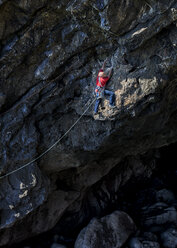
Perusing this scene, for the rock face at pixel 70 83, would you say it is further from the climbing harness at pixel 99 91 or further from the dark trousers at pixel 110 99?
the climbing harness at pixel 99 91

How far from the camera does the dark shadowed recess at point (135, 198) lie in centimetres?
943

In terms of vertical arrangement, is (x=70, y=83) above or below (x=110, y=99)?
above

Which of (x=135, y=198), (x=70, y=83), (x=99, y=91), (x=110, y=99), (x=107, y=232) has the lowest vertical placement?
(x=135, y=198)

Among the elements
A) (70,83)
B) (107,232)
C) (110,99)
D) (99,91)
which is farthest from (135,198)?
(70,83)

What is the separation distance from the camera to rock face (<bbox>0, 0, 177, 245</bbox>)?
6.12 m

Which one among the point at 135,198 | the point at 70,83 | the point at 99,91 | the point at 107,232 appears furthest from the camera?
the point at 135,198

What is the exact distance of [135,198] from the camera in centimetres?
1141

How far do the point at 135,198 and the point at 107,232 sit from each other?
3.22m

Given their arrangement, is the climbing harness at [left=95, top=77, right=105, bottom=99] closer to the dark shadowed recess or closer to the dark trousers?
the dark trousers

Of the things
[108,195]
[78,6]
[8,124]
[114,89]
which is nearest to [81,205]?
[108,195]

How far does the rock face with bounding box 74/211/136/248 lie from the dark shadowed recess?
0.97m

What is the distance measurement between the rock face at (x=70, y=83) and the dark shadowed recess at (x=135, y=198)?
4.16 ft

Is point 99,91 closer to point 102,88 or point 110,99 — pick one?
point 102,88

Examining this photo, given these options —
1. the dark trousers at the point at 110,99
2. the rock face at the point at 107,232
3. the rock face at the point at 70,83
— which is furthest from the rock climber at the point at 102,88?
the rock face at the point at 107,232
